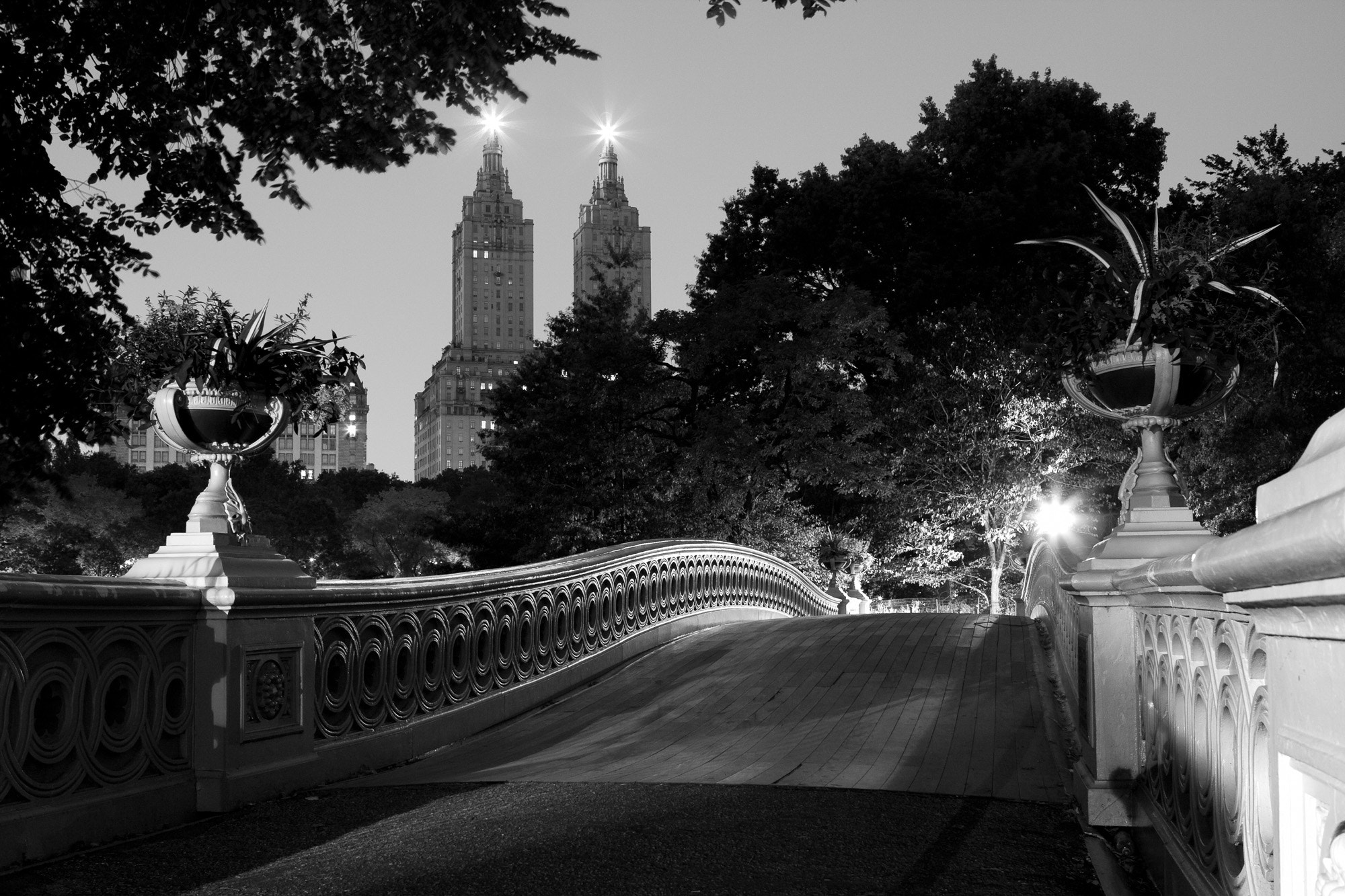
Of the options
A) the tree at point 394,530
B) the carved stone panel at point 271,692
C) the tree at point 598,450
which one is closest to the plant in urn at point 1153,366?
the carved stone panel at point 271,692

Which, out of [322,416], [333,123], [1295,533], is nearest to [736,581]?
[333,123]

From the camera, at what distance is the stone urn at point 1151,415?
5316mm

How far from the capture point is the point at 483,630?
9.10m

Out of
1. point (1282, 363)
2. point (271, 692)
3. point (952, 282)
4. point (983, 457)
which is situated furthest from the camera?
point (952, 282)

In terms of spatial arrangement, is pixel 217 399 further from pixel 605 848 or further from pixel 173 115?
pixel 173 115

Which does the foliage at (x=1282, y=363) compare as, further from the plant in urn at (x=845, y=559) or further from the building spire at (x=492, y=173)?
the building spire at (x=492, y=173)

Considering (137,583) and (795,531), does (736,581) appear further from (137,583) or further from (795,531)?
(137,583)

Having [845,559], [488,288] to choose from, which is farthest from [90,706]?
[488,288]

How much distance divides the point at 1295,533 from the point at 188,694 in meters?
5.61

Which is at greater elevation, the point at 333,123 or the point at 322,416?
the point at 333,123

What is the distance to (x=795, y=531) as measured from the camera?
28453 mm

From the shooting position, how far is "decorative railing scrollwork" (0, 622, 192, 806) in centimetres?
484

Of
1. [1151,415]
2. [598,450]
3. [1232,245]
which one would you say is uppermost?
[598,450]

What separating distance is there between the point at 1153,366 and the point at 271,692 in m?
4.76
